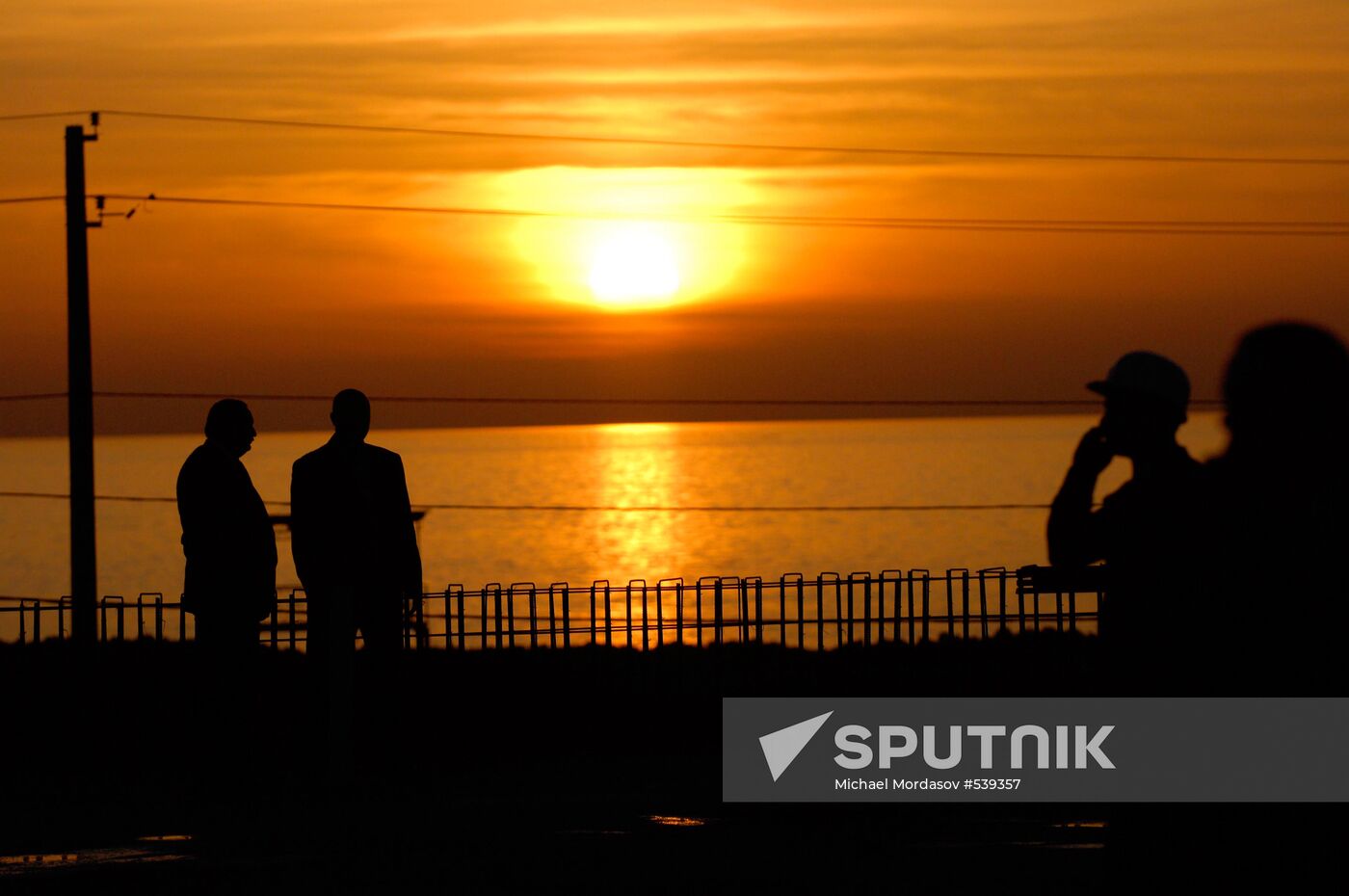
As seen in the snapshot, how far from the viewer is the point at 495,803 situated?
33.7 ft

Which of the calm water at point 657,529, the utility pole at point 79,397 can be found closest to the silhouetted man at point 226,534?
the utility pole at point 79,397

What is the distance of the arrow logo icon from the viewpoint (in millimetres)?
10156

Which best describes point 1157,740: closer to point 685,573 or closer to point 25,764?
point 25,764

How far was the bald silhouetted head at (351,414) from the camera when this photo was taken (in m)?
10.5

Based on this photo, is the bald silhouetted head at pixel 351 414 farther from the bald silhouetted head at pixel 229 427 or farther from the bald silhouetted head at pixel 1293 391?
the bald silhouetted head at pixel 1293 391

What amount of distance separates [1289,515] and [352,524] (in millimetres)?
7554

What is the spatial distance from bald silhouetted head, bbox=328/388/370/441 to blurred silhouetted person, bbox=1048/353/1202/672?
21.4 ft

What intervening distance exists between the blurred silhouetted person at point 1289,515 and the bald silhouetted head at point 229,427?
7.98 meters

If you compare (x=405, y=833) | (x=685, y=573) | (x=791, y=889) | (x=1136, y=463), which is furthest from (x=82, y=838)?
(x=685, y=573)

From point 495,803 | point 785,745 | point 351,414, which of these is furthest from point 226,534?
point 785,745

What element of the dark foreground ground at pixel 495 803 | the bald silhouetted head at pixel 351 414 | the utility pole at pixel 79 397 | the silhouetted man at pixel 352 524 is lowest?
the dark foreground ground at pixel 495 803

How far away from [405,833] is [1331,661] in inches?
256

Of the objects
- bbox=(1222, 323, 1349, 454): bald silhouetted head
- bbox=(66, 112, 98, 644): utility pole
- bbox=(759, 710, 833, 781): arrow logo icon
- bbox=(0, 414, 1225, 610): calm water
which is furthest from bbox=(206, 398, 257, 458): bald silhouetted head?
bbox=(0, 414, 1225, 610): calm water

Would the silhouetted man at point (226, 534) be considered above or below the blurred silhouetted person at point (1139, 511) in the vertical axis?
above
